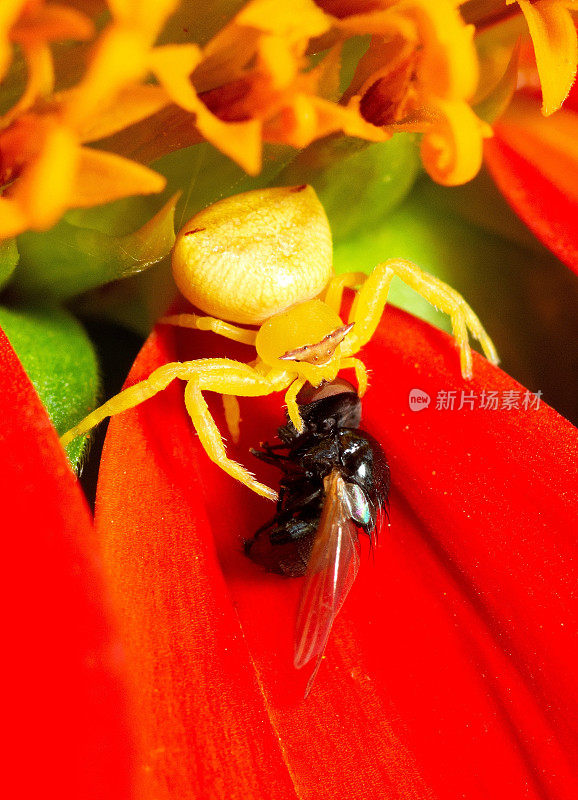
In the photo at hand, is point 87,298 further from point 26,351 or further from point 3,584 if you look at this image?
point 3,584

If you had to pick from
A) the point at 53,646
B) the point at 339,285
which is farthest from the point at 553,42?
the point at 53,646

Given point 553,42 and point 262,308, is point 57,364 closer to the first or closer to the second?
point 262,308

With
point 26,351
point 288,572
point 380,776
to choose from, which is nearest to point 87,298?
point 26,351

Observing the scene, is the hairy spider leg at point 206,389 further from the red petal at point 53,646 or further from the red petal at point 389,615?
the red petal at point 53,646

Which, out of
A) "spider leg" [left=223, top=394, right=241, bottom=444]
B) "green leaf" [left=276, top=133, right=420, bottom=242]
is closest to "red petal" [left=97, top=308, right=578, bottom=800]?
"spider leg" [left=223, top=394, right=241, bottom=444]

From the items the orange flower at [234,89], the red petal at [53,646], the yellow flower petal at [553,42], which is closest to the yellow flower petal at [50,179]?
the orange flower at [234,89]

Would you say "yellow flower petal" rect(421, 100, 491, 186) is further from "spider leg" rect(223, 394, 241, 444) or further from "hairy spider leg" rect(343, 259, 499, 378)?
"spider leg" rect(223, 394, 241, 444)

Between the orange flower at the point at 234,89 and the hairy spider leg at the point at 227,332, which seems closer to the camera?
the orange flower at the point at 234,89
